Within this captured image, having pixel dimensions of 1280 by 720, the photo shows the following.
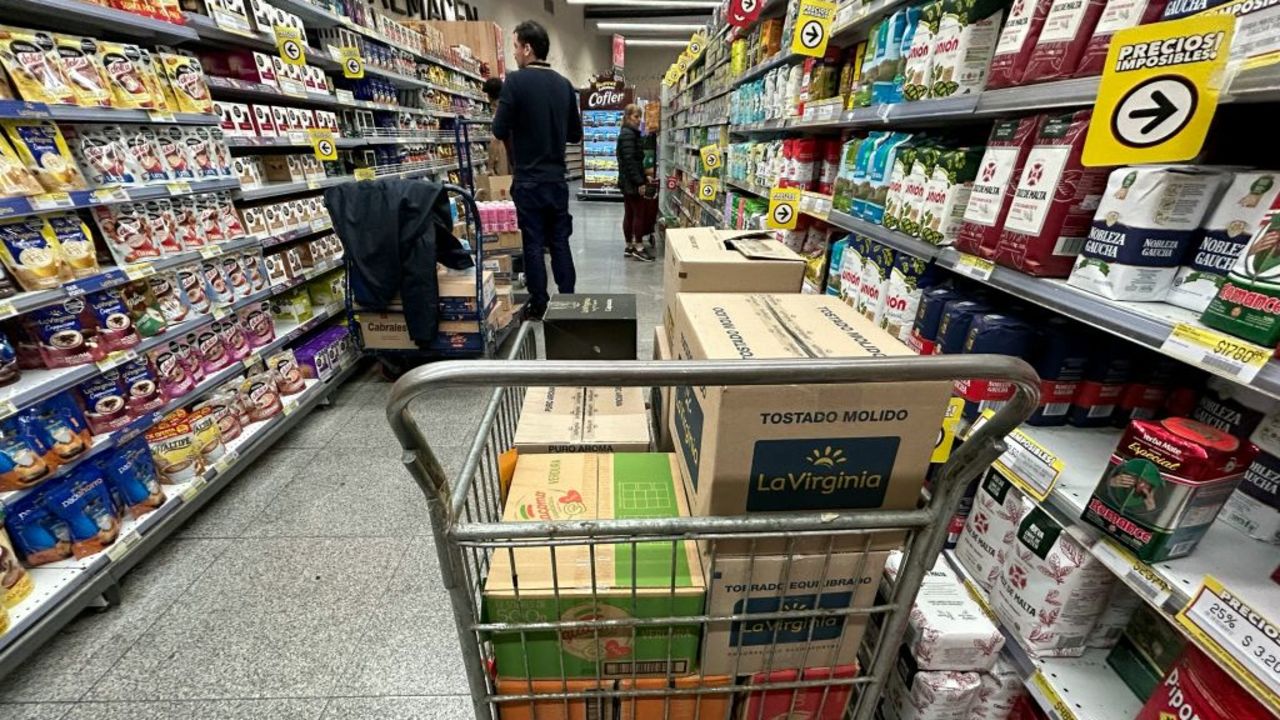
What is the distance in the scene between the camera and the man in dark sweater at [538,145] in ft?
12.1

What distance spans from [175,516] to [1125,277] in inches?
114

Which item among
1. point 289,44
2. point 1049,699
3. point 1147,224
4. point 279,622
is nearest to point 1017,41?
point 1147,224

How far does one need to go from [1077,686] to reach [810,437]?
902 mm

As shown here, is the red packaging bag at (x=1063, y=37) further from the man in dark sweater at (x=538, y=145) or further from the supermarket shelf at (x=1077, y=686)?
the man in dark sweater at (x=538, y=145)

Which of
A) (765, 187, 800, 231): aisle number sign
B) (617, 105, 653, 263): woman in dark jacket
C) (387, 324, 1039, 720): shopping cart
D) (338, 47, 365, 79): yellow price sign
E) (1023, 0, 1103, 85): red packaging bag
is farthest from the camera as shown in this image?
(617, 105, 653, 263): woman in dark jacket

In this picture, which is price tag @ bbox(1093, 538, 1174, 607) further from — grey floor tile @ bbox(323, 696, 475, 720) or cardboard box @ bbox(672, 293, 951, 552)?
grey floor tile @ bbox(323, 696, 475, 720)

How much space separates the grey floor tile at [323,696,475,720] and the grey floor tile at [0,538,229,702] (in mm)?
747

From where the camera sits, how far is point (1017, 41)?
1.08 metres

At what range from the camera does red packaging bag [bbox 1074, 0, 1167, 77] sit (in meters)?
0.85

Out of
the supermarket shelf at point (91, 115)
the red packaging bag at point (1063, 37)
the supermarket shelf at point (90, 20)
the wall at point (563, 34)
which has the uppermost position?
the wall at point (563, 34)

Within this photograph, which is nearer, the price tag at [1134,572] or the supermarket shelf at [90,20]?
the price tag at [1134,572]

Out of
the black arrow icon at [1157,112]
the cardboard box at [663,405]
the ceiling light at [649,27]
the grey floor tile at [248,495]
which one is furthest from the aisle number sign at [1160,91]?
the ceiling light at [649,27]

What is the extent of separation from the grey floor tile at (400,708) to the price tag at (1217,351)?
1712mm

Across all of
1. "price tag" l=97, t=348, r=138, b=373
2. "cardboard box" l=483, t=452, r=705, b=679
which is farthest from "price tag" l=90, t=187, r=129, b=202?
"cardboard box" l=483, t=452, r=705, b=679
